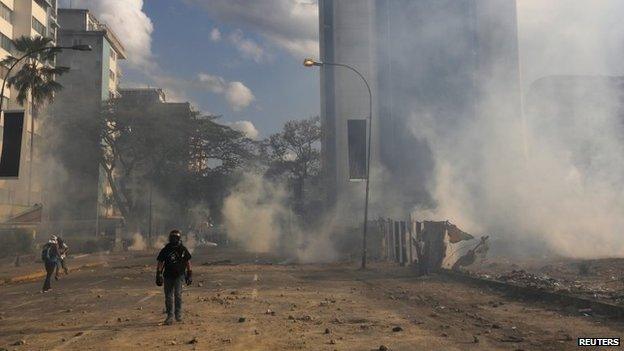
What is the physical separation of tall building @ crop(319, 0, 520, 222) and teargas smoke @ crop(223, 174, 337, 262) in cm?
493

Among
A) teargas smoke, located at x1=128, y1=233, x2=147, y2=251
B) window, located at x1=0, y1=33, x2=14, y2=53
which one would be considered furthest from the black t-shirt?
window, located at x1=0, y1=33, x2=14, y2=53

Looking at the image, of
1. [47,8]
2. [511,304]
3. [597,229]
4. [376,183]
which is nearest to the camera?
[511,304]

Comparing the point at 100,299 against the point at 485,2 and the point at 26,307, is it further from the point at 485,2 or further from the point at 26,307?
the point at 485,2

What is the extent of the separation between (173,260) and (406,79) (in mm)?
43679

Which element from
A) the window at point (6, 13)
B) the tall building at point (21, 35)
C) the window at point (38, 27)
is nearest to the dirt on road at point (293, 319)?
the tall building at point (21, 35)

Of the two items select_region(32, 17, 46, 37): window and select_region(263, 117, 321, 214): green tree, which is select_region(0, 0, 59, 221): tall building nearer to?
select_region(32, 17, 46, 37): window

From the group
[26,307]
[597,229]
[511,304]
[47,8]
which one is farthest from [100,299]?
[47,8]

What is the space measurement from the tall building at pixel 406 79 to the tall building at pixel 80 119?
75.3 feet

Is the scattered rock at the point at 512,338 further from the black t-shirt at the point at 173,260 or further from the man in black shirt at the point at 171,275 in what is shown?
the black t-shirt at the point at 173,260

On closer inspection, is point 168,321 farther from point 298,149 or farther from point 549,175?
point 298,149

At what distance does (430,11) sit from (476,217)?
23260 millimetres

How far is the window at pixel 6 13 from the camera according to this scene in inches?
1670

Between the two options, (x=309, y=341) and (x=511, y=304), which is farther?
(x=511, y=304)

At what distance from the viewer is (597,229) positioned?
82.6 ft
